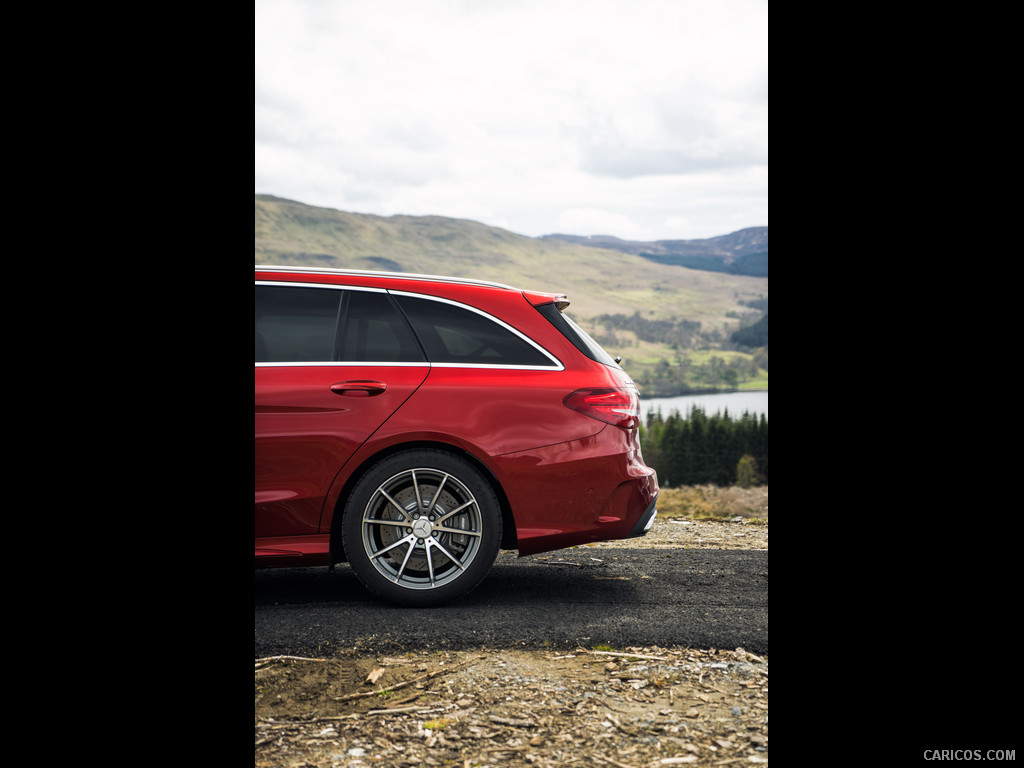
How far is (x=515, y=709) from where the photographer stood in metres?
3.20

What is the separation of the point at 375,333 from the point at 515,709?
2322mm

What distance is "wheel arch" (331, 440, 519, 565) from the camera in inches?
177

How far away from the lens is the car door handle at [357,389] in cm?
452

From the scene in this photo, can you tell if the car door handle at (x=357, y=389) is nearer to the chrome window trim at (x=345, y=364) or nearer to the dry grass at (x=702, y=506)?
the chrome window trim at (x=345, y=364)

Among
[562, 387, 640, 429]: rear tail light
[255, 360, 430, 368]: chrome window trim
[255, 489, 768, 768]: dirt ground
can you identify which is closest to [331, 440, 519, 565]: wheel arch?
[255, 360, 430, 368]: chrome window trim

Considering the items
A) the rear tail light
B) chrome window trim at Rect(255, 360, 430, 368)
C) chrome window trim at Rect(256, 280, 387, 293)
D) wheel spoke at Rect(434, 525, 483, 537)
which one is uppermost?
chrome window trim at Rect(256, 280, 387, 293)

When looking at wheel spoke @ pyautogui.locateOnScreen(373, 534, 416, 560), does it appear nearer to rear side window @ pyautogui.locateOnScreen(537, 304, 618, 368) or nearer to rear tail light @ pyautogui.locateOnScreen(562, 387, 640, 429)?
rear tail light @ pyautogui.locateOnScreen(562, 387, 640, 429)

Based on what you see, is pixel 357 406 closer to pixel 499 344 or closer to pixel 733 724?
pixel 499 344

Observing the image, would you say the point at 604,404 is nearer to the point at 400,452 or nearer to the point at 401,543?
the point at 400,452

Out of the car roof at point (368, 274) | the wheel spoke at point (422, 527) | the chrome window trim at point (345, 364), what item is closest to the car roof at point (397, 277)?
the car roof at point (368, 274)

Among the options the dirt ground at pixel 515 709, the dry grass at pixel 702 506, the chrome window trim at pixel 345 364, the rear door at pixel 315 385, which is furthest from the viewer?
the dry grass at pixel 702 506

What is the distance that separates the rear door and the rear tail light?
87 centimetres
